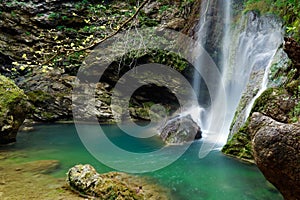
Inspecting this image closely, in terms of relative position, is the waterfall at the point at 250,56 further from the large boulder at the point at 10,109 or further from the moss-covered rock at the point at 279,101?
the large boulder at the point at 10,109

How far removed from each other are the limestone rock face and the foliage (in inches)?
141

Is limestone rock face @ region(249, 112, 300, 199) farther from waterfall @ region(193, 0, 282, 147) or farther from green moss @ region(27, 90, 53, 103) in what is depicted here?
green moss @ region(27, 90, 53, 103)

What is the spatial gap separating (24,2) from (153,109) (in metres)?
8.40

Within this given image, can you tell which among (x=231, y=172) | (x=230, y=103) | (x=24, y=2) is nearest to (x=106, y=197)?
(x=231, y=172)

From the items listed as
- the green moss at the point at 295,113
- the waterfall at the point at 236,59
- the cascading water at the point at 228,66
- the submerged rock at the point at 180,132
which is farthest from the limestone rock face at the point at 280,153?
the submerged rock at the point at 180,132

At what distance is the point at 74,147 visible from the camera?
23.2 ft

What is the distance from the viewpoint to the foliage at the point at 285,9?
19.7ft

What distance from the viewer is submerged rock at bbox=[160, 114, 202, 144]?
7488 mm

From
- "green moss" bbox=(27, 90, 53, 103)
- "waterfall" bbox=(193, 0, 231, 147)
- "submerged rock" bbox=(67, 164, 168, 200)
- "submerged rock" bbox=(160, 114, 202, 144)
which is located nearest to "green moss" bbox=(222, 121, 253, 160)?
"submerged rock" bbox=(160, 114, 202, 144)

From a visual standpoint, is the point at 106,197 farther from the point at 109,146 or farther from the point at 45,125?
the point at 45,125

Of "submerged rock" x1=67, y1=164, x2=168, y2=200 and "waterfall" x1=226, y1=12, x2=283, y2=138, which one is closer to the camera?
"submerged rock" x1=67, y1=164, x2=168, y2=200

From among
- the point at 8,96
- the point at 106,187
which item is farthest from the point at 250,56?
the point at 8,96

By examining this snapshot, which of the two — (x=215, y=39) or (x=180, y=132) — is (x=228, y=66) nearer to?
(x=215, y=39)

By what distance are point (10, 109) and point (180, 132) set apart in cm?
480
